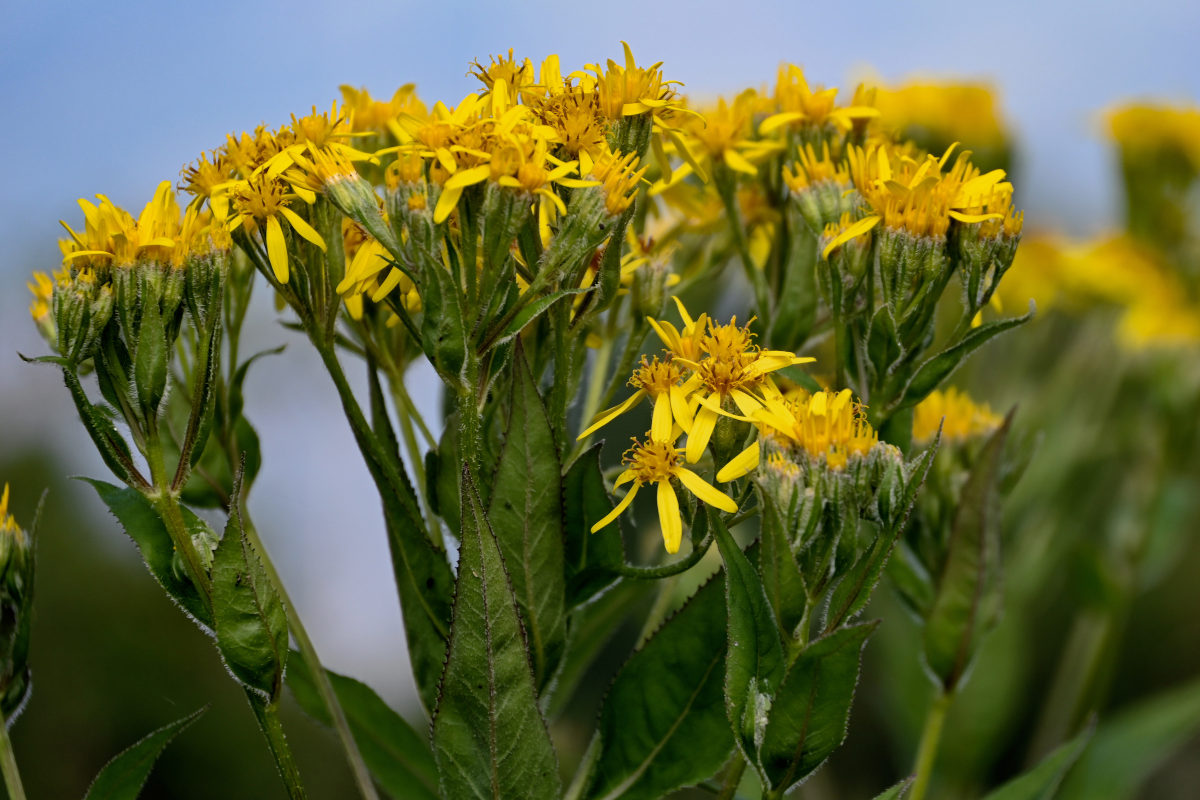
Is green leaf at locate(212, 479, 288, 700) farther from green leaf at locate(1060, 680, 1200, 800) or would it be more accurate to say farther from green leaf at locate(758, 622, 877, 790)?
green leaf at locate(1060, 680, 1200, 800)

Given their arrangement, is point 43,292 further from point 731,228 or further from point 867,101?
point 867,101

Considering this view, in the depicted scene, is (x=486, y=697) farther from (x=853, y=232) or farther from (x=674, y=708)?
(x=853, y=232)

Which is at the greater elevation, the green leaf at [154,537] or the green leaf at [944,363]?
the green leaf at [154,537]

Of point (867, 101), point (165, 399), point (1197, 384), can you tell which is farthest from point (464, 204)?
point (1197, 384)

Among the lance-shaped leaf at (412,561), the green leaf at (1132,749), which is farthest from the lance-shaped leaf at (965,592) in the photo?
the green leaf at (1132,749)

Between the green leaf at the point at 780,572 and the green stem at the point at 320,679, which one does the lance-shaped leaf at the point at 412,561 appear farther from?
the green leaf at the point at 780,572

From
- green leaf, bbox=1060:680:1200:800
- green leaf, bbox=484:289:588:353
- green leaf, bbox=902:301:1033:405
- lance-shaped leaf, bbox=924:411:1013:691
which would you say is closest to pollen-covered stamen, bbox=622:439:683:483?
green leaf, bbox=484:289:588:353
